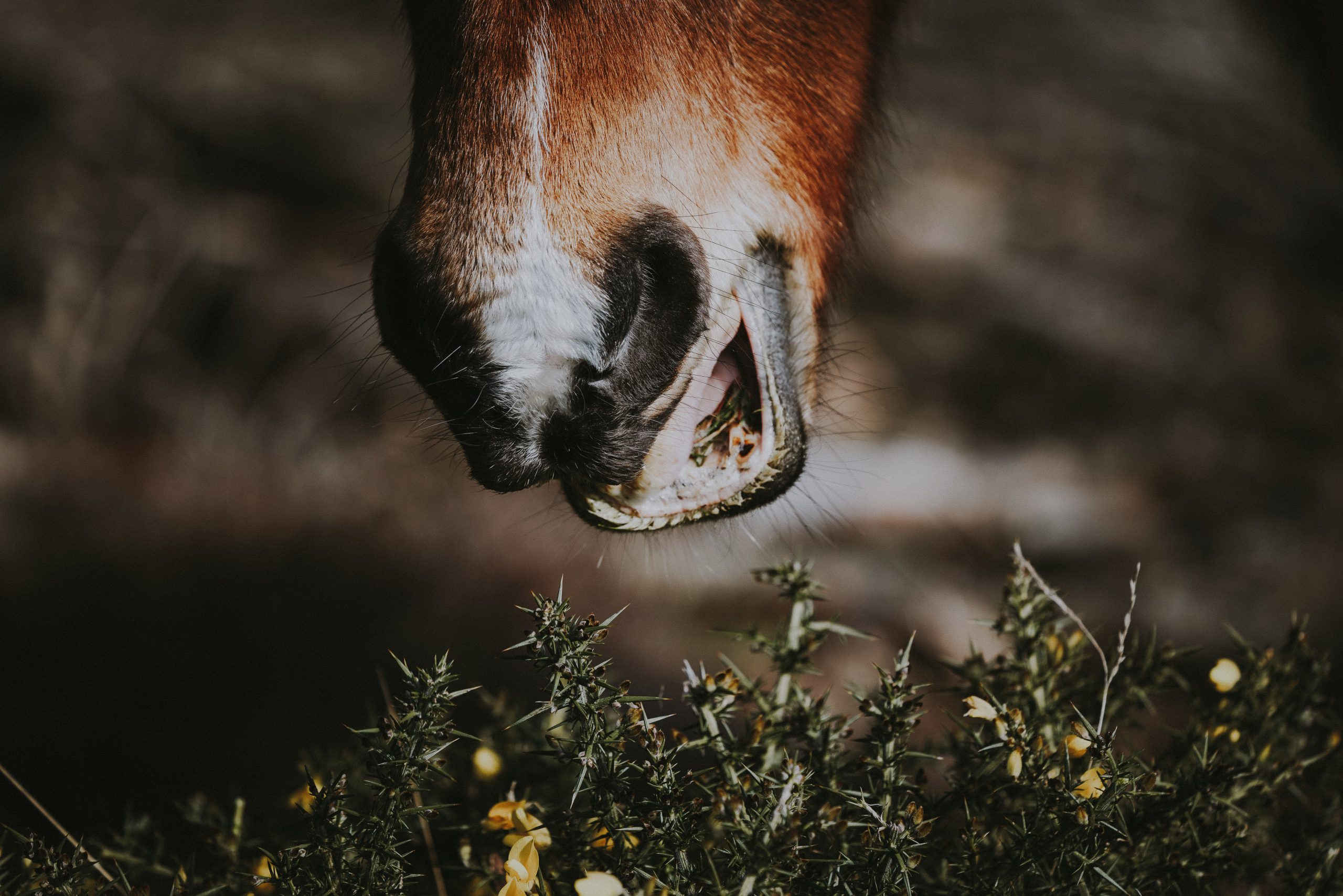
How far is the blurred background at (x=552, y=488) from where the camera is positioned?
2.42m

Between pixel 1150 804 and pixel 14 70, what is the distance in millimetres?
3583

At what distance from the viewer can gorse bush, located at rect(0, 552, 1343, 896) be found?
0.74m

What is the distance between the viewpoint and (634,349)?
96 cm

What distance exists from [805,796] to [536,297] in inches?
21.6

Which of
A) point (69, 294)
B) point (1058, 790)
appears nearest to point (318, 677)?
point (69, 294)

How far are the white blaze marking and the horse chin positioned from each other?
0.16 metres

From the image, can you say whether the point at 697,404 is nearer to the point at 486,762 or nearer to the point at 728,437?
the point at 728,437

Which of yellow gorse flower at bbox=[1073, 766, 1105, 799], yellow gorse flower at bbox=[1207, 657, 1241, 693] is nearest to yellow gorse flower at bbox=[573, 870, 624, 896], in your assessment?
yellow gorse flower at bbox=[1073, 766, 1105, 799]

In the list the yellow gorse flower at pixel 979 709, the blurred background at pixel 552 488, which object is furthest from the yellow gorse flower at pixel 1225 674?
the blurred background at pixel 552 488

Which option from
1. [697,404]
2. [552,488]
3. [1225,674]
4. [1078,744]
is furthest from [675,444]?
[552,488]

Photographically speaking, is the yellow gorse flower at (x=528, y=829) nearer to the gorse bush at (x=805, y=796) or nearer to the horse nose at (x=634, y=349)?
the gorse bush at (x=805, y=796)

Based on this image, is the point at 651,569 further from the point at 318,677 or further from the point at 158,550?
the point at 158,550

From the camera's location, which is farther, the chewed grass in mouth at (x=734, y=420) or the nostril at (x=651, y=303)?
the chewed grass in mouth at (x=734, y=420)

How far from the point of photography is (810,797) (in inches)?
33.7
